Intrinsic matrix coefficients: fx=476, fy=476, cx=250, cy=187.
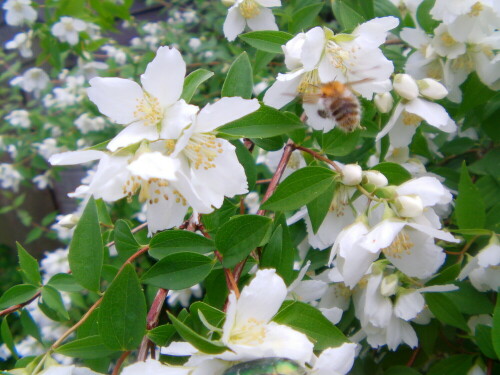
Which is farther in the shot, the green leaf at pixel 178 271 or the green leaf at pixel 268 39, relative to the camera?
the green leaf at pixel 268 39

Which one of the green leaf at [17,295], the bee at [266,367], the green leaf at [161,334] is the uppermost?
the bee at [266,367]

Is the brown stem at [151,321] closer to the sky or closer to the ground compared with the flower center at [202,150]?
closer to the ground

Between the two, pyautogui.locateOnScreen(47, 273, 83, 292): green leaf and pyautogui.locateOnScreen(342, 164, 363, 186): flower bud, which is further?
pyautogui.locateOnScreen(47, 273, 83, 292): green leaf

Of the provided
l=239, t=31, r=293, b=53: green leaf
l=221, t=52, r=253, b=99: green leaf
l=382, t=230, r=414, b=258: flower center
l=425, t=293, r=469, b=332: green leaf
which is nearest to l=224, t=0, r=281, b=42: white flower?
l=239, t=31, r=293, b=53: green leaf

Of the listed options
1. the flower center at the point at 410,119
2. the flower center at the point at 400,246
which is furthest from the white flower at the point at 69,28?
the flower center at the point at 400,246

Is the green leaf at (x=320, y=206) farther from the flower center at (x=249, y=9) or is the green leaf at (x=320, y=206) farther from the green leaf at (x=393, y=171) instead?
the flower center at (x=249, y=9)

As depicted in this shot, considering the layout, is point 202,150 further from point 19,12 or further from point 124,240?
point 19,12

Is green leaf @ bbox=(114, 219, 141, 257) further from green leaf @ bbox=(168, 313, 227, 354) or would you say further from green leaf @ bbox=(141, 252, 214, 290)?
green leaf @ bbox=(168, 313, 227, 354)

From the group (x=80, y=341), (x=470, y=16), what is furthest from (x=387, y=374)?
(x=470, y=16)
